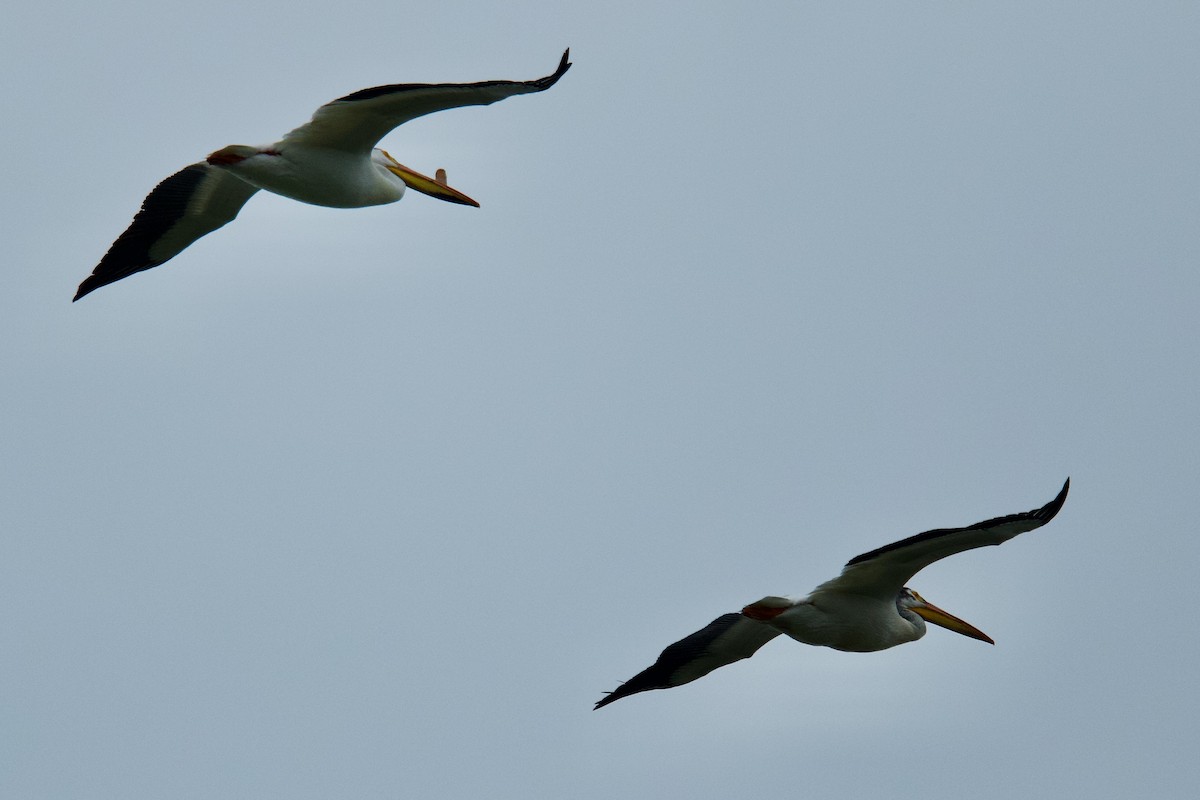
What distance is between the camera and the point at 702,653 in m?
14.6

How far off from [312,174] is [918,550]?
5.38 m

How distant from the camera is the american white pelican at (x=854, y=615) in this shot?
39.8 feet

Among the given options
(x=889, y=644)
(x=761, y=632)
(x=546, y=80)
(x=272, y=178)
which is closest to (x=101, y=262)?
(x=272, y=178)

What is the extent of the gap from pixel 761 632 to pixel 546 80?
485 cm

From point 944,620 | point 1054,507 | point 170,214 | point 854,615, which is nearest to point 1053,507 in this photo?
point 1054,507

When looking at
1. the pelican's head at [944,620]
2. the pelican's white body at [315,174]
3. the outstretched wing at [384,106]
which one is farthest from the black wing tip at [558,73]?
the pelican's head at [944,620]

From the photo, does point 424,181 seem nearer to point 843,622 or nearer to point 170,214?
point 170,214

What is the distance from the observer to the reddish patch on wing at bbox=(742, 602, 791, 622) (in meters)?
13.3

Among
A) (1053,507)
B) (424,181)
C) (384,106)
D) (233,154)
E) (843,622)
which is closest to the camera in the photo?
(1053,507)

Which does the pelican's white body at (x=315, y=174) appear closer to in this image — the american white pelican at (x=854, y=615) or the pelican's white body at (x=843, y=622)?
the american white pelican at (x=854, y=615)

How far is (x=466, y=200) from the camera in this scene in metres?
16.0

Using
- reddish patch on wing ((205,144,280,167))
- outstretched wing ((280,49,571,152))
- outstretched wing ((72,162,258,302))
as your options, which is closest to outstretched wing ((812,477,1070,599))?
outstretched wing ((280,49,571,152))

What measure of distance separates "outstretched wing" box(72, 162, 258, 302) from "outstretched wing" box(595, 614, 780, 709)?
5.20 meters

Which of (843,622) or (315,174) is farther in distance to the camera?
(315,174)
